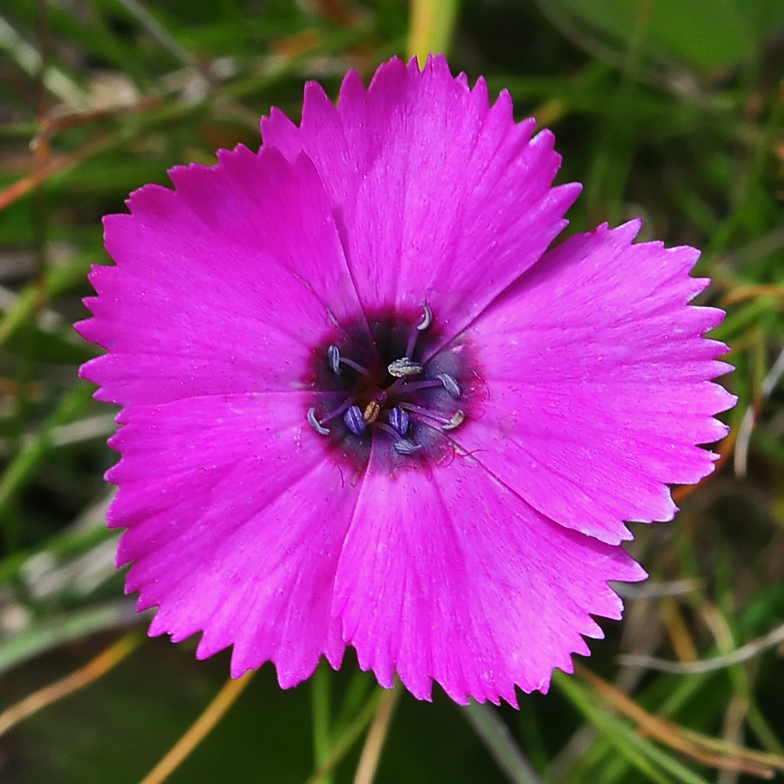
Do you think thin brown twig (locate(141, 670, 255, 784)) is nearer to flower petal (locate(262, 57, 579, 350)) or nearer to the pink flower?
the pink flower

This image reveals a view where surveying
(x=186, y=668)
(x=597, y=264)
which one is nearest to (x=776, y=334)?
(x=597, y=264)

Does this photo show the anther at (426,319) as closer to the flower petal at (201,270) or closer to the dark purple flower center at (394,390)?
the dark purple flower center at (394,390)

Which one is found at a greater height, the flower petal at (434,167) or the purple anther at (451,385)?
the flower petal at (434,167)

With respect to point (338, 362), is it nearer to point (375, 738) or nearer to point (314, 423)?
point (314, 423)

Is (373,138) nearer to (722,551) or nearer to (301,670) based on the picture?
(301,670)

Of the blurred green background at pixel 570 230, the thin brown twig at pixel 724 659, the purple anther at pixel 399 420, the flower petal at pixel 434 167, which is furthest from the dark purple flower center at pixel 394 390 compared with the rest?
the thin brown twig at pixel 724 659
